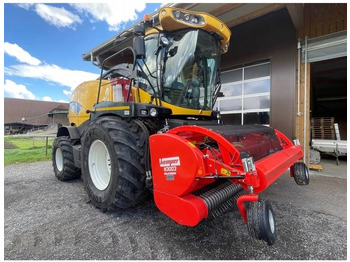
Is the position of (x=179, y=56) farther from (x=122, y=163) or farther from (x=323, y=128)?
(x=323, y=128)

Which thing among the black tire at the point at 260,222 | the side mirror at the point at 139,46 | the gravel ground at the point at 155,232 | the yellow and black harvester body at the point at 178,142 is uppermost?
the side mirror at the point at 139,46

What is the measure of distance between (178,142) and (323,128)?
227 inches

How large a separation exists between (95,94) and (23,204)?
2001mm

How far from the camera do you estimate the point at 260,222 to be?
138 cm

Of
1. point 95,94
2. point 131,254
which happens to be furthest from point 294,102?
point 131,254

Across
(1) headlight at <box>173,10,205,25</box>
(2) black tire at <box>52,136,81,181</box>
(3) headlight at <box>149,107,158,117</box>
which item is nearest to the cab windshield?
(1) headlight at <box>173,10,205,25</box>

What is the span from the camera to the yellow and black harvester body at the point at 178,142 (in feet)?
5.45

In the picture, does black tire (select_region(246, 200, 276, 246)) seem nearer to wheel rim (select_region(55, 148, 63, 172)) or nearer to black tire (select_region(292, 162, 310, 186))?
black tire (select_region(292, 162, 310, 186))

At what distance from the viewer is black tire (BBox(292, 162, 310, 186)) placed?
2629 millimetres

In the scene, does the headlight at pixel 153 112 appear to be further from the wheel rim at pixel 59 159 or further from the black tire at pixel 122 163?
the wheel rim at pixel 59 159

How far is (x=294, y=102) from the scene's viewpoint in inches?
181

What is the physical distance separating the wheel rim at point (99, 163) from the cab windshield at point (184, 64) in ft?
3.39

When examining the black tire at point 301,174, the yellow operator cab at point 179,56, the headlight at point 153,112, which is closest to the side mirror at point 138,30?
the yellow operator cab at point 179,56

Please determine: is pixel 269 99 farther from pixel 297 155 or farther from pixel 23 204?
pixel 23 204
